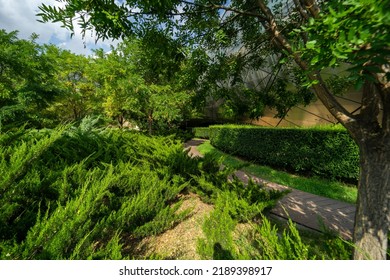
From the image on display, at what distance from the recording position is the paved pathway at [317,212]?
4117 mm

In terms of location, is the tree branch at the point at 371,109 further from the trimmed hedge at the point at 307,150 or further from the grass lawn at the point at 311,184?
the trimmed hedge at the point at 307,150

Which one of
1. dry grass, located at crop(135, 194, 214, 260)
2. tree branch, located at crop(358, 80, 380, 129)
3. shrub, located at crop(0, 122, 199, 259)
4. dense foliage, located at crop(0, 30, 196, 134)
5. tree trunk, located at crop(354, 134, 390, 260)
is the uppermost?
dense foliage, located at crop(0, 30, 196, 134)

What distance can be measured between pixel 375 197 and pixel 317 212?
3.20 m

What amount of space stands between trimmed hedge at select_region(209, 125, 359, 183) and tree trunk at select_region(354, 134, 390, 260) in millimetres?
3959

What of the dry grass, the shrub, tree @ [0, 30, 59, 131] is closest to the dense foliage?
tree @ [0, 30, 59, 131]

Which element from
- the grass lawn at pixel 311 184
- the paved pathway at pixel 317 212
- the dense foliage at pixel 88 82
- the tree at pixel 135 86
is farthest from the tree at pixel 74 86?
the paved pathway at pixel 317 212

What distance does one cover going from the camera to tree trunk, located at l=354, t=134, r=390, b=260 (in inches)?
76.3

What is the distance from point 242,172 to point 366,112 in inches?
275

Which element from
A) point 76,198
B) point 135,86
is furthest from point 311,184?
point 135,86

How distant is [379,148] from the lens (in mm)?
1935

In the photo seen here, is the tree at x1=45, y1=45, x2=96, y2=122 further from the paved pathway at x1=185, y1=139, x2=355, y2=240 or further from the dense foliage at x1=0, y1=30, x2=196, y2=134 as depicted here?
the paved pathway at x1=185, y1=139, x2=355, y2=240

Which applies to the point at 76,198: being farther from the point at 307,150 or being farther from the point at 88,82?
the point at 88,82

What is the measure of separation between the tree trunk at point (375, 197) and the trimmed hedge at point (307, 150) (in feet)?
13.0

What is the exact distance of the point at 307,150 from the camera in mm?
7824
